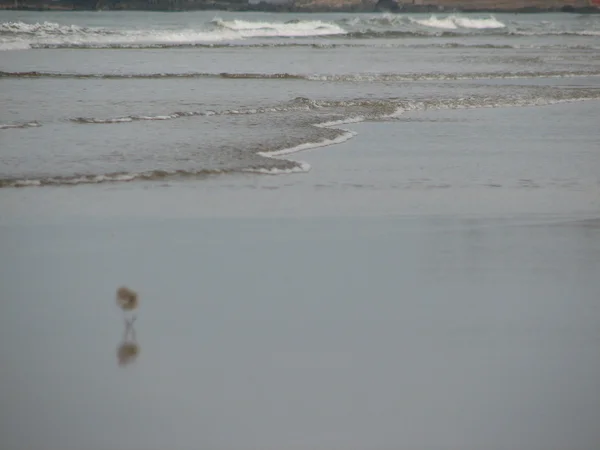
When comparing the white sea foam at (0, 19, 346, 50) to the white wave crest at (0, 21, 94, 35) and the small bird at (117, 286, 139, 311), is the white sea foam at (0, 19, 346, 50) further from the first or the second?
the small bird at (117, 286, 139, 311)

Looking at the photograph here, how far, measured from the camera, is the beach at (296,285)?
15.6ft

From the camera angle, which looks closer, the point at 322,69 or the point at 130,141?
the point at 130,141

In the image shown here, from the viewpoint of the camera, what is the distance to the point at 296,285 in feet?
21.8

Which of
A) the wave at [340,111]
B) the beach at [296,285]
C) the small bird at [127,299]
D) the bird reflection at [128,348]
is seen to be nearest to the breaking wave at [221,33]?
the wave at [340,111]

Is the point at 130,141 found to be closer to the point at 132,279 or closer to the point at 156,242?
the point at 156,242

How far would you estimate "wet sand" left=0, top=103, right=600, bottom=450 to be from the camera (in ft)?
15.5

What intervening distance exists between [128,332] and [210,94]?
14.7 meters

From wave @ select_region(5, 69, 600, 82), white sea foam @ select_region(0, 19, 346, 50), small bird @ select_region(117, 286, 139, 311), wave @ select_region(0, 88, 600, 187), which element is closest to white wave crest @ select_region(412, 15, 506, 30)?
white sea foam @ select_region(0, 19, 346, 50)

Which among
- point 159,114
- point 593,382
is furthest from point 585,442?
point 159,114

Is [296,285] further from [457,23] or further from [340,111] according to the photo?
[457,23]

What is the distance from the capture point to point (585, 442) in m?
4.63

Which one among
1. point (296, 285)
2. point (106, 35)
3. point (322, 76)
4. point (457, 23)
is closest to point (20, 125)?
point (296, 285)

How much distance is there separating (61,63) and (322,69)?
22.6 feet

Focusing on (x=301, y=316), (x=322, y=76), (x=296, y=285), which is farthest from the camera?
(x=322, y=76)
